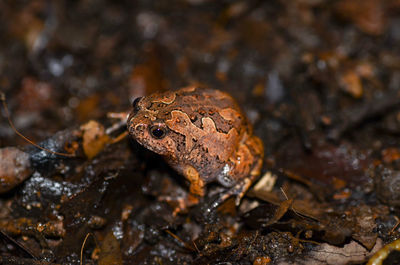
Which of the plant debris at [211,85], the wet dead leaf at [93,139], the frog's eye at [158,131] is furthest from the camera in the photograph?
the wet dead leaf at [93,139]

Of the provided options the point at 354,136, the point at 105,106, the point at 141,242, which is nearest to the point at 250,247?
the point at 141,242

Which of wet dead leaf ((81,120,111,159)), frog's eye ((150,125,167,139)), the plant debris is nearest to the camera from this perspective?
frog's eye ((150,125,167,139))

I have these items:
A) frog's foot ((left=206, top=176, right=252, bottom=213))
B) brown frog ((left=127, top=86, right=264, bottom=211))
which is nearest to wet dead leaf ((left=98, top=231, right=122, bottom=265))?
brown frog ((left=127, top=86, right=264, bottom=211))

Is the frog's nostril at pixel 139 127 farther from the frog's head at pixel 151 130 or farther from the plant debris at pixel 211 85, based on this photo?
the plant debris at pixel 211 85

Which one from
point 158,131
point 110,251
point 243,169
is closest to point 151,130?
point 158,131

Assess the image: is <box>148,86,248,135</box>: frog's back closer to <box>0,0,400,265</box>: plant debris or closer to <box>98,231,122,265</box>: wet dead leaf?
<box>0,0,400,265</box>: plant debris

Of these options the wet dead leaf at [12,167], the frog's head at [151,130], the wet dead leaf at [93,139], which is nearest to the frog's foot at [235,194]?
the frog's head at [151,130]

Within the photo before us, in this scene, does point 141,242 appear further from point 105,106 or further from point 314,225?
point 105,106

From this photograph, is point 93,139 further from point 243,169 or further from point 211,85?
point 211,85
